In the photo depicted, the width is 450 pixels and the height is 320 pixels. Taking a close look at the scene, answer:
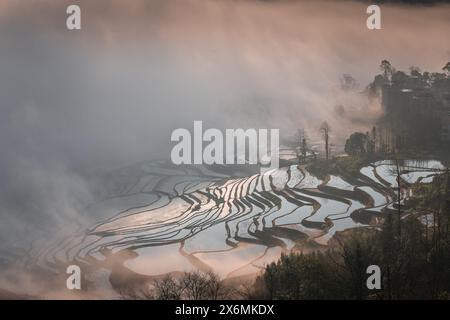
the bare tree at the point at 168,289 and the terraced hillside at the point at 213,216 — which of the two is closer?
the bare tree at the point at 168,289

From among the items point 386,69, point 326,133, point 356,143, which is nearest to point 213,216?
point 326,133

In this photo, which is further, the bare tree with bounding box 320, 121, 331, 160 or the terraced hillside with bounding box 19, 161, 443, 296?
the bare tree with bounding box 320, 121, 331, 160

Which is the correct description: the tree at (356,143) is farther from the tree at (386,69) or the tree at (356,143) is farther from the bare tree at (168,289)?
the bare tree at (168,289)

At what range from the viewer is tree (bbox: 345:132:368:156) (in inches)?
308

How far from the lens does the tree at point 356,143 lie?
25.6 ft

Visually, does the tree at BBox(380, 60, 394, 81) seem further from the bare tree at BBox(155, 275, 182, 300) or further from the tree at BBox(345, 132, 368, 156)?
the bare tree at BBox(155, 275, 182, 300)

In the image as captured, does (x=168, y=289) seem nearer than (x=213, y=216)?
Yes

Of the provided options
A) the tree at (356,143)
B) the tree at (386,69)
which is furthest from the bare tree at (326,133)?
the tree at (386,69)

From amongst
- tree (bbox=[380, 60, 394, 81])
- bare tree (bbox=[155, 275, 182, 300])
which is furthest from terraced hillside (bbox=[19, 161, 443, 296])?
tree (bbox=[380, 60, 394, 81])

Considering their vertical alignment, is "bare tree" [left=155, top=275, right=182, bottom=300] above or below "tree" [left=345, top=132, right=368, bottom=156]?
below

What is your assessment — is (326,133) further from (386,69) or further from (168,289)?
(168,289)

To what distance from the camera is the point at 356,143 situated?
309 inches
